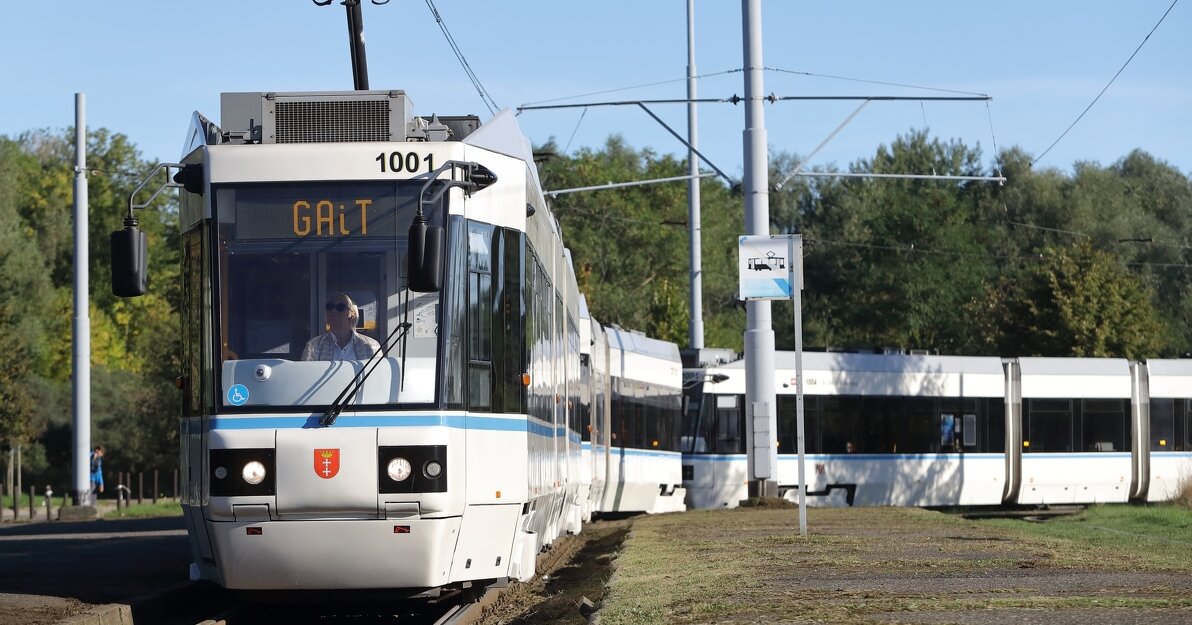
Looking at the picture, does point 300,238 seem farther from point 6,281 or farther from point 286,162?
point 6,281

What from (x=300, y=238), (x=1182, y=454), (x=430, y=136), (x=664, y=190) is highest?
(x=664, y=190)

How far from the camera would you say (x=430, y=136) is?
12656 mm

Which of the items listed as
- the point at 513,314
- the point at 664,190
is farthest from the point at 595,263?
the point at 513,314

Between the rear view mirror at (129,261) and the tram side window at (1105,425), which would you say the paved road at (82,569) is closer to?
the rear view mirror at (129,261)

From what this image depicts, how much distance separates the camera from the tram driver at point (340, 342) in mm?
11617

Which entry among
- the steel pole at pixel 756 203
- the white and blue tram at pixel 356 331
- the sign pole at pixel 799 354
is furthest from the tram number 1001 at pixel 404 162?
the steel pole at pixel 756 203

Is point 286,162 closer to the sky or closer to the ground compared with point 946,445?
closer to the sky

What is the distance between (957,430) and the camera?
120 feet

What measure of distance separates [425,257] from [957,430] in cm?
2723

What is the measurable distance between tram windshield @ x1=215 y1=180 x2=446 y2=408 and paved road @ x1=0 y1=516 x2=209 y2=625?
236 cm

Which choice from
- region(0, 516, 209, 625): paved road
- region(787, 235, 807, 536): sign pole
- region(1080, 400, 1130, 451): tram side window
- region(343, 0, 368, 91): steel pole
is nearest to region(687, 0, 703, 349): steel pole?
region(1080, 400, 1130, 451): tram side window

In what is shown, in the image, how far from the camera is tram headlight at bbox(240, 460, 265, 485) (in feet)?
37.7

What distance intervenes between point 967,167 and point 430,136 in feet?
278

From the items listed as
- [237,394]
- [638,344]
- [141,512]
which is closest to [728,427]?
[638,344]
